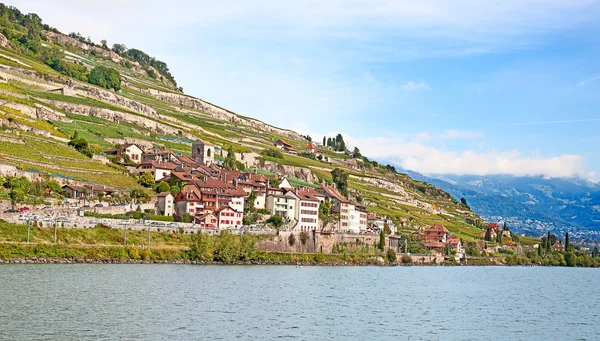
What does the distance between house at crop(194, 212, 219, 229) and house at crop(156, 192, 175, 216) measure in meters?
4.42

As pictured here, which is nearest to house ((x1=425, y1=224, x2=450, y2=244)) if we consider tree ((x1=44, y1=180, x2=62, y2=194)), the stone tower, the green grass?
the stone tower

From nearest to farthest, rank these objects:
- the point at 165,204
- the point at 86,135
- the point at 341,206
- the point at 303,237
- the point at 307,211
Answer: the point at 165,204 → the point at 303,237 → the point at 307,211 → the point at 341,206 → the point at 86,135

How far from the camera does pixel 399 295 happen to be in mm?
75188

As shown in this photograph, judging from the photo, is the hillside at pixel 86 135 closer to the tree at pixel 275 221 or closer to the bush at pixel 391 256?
the tree at pixel 275 221

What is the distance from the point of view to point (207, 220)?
112 metres

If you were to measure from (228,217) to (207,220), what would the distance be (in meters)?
4.80

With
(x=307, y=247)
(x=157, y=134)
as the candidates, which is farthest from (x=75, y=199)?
(x=157, y=134)

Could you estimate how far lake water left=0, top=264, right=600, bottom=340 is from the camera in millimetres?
45812

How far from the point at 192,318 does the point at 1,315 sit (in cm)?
1188

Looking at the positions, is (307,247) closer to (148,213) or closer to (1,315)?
(148,213)

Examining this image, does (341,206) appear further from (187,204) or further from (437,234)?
(187,204)

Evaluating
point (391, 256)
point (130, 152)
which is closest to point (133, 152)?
point (130, 152)

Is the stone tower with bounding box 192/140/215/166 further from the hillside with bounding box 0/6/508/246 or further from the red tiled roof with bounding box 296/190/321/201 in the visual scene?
the red tiled roof with bounding box 296/190/321/201

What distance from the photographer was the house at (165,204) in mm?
111875
